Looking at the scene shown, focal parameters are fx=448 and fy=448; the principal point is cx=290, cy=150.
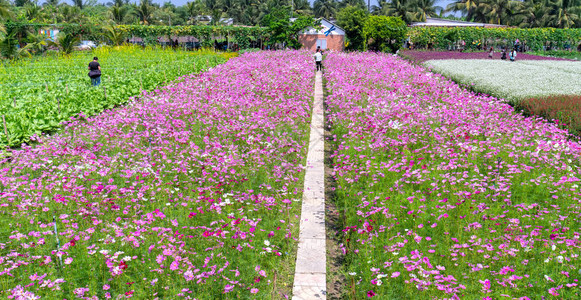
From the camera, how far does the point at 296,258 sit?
20.9 feet

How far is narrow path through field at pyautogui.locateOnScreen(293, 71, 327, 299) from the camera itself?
18.6ft

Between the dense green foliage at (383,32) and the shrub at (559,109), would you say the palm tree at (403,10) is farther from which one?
the shrub at (559,109)

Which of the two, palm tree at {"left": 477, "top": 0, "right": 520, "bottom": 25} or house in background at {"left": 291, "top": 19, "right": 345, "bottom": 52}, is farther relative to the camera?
palm tree at {"left": 477, "top": 0, "right": 520, "bottom": 25}

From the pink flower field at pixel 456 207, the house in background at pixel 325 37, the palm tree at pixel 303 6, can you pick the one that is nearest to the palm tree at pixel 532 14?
the house in background at pixel 325 37

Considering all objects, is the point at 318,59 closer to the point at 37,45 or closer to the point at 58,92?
the point at 58,92

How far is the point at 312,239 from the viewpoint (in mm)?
6906

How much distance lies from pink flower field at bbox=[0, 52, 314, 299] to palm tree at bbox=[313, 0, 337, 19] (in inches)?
4104

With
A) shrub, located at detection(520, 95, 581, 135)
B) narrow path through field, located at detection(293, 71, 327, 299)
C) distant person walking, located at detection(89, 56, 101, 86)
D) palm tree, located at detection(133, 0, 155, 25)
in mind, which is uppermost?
palm tree, located at detection(133, 0, 155, 25)

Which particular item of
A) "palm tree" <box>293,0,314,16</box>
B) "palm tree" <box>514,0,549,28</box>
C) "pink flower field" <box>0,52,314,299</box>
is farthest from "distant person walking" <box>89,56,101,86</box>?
"palm tree" <box>293,0,314,16</box>

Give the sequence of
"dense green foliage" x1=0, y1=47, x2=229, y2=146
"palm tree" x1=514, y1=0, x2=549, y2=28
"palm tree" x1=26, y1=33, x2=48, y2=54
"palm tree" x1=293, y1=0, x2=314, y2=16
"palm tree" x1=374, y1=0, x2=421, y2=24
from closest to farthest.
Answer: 1. "dense green foliage" x1=0, y1=47, x2=229, y2=146
2. "palm tree" x1=26, y1=33, x2=48, y2=54
3. "palm tree" x1=514, y1=0, x2=549, y2=28
4. "palm tree" x1=374, y1=0, x2=421, y2=24
5. "palm tree" x1=293, y1=0, x2=314, y2=16

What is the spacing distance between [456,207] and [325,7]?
111 m

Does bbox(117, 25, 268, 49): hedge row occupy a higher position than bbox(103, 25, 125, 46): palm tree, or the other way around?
bbox(117, 25, 268, 49): hedge row

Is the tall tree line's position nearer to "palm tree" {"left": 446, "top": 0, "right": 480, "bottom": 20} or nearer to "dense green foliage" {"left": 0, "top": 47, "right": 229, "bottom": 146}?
"palm tree" {"left": 446, "top": 0, "right": 480, "bottom": 20}

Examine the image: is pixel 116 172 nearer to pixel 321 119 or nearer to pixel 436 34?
pixel 321 119
